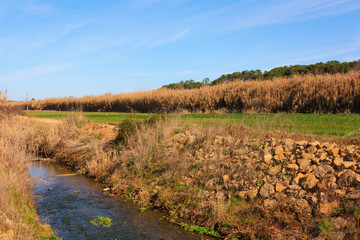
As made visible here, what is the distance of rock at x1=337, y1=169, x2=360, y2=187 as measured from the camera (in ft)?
22.8

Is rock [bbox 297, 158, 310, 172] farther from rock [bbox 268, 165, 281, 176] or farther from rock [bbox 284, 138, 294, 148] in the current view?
rock [bbox 284, 138, 294, 148]

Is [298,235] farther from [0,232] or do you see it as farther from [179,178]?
[0,232]

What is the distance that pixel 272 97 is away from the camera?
2097cm

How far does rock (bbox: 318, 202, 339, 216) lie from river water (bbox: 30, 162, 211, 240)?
269 centimetres

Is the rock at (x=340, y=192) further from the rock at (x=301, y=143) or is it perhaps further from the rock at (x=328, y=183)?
the rock at (x=301, y=143)

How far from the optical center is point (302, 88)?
19484mm

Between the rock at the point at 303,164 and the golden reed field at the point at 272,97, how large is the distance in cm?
1104

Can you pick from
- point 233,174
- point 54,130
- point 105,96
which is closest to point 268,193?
point 233,174

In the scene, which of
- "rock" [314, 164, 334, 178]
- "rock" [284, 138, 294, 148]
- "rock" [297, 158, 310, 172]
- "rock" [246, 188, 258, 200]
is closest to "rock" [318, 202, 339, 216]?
"rock" [314, 164, 334, 178]

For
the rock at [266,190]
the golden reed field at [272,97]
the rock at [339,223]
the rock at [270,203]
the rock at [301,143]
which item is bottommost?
the rock at [339,223]

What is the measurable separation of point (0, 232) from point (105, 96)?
38.7 m

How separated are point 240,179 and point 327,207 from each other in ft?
7.69

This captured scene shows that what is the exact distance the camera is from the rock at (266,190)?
7.63 metres

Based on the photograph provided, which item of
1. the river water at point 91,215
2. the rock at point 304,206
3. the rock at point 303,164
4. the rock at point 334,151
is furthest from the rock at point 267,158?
the river water at point 91,215
